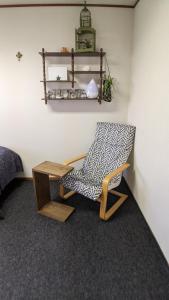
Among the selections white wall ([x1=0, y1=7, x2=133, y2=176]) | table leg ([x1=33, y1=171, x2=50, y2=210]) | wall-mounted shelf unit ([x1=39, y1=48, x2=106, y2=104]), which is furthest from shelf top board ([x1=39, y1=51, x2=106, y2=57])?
table leg ([x1=33, y1=171, x2=50, y2=210])

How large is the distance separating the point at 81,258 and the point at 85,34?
8.70 ft

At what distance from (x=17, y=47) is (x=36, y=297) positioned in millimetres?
2862

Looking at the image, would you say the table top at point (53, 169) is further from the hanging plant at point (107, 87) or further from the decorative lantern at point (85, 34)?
the decorative lantern at point (85, 34)

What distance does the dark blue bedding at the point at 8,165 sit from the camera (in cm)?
260

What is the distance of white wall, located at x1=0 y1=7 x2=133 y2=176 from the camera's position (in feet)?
8.57

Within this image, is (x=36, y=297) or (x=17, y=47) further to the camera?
(x=17, y=47)

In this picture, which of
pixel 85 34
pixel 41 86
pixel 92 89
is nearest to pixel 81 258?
pixel 92 89

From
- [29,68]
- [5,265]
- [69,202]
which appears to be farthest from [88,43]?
[5,265]

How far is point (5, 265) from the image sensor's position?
1.68 meters

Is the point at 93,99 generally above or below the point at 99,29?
below

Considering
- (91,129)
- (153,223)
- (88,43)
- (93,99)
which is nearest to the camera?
(153,223)

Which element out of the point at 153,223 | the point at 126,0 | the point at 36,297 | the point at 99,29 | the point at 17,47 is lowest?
the point at 36,297

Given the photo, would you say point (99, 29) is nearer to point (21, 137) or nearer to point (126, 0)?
point (126, 0)

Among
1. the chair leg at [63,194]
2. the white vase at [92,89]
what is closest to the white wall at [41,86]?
the white vase at [92,89]
